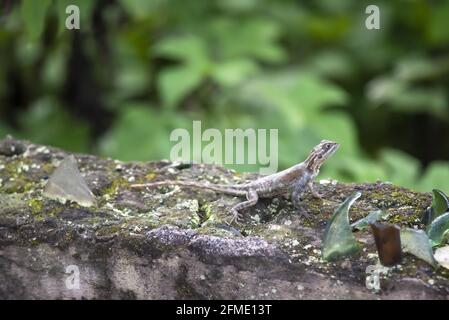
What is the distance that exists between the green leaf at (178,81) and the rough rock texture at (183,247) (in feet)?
5.62

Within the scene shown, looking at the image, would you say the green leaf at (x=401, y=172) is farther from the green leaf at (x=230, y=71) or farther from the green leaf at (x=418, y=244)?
the green leaf at (x=418, y=244)

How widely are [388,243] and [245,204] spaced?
27.3 inches

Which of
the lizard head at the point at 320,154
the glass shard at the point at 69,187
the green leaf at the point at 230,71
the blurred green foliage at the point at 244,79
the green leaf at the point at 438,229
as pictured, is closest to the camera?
the green leaf at the point at 438,229

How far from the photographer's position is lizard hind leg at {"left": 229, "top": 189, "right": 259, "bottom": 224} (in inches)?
111

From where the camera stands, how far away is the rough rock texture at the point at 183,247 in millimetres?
2428

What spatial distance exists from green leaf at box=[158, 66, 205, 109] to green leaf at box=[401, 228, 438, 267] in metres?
2.67

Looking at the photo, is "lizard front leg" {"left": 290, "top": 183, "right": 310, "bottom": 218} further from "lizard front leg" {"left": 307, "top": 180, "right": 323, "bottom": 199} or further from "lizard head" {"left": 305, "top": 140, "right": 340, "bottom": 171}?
"lizard head" {"left": 305, "top": 140, "right": 340, "bottom": 171}

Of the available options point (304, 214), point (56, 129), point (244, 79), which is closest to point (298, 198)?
point (304, 214)

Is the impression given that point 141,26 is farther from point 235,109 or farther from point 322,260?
point 322,260

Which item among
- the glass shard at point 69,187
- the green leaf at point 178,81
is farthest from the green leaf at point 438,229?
the green leaf at point 178,81

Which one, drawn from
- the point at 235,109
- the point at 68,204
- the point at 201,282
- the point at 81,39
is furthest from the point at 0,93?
the point at 201,282

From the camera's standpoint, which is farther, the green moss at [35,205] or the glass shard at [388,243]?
the green moss at [35,205]

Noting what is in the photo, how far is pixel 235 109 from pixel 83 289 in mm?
2746

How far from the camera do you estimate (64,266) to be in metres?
2.70
